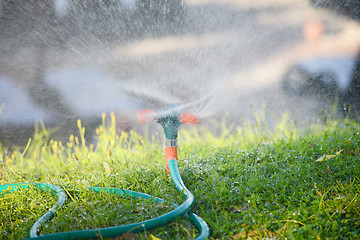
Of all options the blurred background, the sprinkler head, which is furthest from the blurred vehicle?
the sprinkler head

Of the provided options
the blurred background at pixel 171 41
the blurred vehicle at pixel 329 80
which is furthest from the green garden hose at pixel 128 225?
the blurred vehicle at pixel 329 80

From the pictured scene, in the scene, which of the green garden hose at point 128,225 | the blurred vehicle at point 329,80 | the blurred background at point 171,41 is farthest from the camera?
the blurred vehicle at point 329,80

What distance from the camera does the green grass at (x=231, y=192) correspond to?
75.2 inches

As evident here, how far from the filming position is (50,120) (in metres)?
4.89

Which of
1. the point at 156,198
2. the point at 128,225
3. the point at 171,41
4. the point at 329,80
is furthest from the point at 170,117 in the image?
the point at 329,80

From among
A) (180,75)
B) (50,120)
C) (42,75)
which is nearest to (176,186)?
(180,75)

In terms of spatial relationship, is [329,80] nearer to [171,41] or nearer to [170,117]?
[171,41]

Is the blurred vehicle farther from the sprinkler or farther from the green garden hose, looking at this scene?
the green garden hose

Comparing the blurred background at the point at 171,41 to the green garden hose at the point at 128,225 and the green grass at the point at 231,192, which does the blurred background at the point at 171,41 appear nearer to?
the green grass at the point at 231,192

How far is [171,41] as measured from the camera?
4.14 meters

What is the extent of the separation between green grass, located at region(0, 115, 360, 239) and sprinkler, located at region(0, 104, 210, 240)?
5 centimetres

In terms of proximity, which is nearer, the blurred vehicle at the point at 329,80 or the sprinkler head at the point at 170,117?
the sprinkler head at the point at 170,117

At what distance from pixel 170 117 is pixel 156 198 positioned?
2.22 ft

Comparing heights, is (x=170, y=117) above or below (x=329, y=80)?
above
